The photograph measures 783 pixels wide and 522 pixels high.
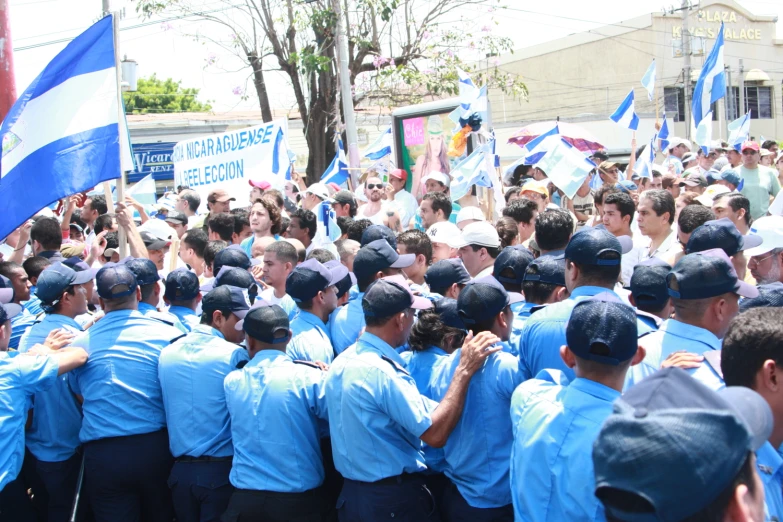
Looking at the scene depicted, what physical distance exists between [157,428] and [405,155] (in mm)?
8041

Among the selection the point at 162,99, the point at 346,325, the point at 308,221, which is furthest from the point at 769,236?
the point at 162,99

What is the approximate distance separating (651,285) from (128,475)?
10.4 feet

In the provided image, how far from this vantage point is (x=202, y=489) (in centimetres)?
421

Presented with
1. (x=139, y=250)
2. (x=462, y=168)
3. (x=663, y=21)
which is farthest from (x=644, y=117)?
(x=139, y=250)

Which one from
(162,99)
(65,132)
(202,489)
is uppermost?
(162,99)

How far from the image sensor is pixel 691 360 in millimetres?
3035

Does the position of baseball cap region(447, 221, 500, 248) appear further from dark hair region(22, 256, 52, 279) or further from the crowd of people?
dark hair region(22, 256, 52, 279)

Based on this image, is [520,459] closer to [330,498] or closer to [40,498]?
[330,498]

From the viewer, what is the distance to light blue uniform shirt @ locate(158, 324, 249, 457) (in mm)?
4246

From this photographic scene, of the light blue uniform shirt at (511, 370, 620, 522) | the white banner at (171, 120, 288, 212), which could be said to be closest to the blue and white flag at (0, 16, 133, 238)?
the light blue uniform shirt at (511, 370, 620, 522)

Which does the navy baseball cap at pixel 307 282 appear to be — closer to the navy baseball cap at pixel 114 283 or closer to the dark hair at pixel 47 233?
the navy baseball cap at pixel 114 283

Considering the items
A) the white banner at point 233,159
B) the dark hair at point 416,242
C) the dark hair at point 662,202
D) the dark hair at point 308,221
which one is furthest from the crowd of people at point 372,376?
the white banner at point 233,159

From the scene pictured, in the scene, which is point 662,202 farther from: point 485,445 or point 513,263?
point 485,445

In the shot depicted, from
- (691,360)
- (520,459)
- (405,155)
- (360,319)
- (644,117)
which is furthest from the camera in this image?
(644,117)
